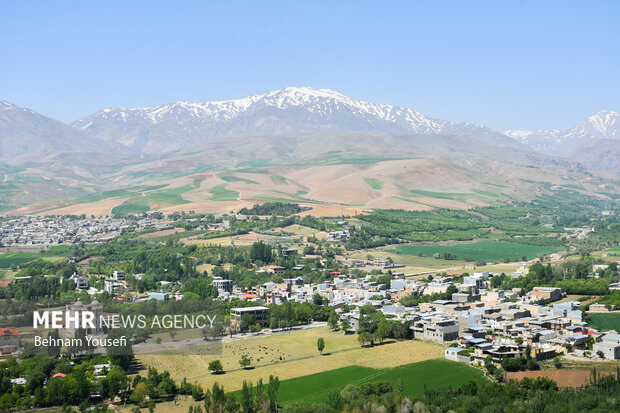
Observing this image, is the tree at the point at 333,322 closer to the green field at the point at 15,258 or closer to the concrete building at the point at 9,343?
the concrete building at the point at 9,343

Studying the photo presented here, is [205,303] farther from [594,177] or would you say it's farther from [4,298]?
[594,177]

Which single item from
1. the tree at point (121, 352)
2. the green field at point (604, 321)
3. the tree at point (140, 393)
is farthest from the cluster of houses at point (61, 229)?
the green field at point (604, 321)

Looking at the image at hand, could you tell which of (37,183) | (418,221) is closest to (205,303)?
(418,221)

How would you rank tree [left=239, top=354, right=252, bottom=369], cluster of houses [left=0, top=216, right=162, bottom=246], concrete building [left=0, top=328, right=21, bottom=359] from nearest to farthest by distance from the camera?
tree [left=239, top=354, right=252, bottom=369] < concrete building [left=0, top=328, right=21, bottom=359] < cluster of houses [left=0, top=216, right=162, bottom=246]

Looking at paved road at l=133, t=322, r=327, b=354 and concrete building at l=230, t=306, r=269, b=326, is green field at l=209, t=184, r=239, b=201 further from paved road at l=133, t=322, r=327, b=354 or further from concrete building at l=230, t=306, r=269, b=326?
paved road at l=133, t=322, r=327, b=354

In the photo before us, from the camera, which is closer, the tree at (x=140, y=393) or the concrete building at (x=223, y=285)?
the tree at (x=140, y=393)

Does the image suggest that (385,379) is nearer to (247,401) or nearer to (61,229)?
(247,401)

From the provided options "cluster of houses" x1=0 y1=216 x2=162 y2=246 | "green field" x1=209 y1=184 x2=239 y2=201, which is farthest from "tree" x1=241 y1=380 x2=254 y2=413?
"green field" x1=209 y1=184 x2=239 y2=201
